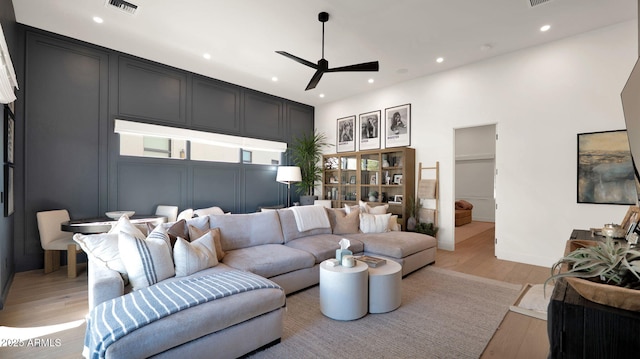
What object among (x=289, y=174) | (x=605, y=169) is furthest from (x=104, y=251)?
(x=605, y=169)

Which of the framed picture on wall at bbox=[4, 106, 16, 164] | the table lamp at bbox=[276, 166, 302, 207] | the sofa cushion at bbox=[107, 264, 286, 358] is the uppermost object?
the framed picture on wall at bbox=[4, 106, 16, 164]

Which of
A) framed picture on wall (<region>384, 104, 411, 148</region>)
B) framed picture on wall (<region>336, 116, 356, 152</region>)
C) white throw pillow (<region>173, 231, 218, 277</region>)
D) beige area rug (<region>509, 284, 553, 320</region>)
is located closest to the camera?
beige area rug (<region>509, 284, 553, 320</region>)

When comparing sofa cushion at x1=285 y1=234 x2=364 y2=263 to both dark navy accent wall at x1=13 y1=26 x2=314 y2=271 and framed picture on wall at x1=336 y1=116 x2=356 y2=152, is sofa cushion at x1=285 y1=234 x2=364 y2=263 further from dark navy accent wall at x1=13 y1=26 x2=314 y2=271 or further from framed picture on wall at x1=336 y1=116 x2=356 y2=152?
framed picture on wall at x1=336 y1=116 x2=356 y2=152

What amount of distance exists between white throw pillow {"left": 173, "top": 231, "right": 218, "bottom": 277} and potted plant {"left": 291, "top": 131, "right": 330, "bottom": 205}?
3880 millimetres

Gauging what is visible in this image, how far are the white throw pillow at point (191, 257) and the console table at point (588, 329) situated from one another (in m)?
2.43

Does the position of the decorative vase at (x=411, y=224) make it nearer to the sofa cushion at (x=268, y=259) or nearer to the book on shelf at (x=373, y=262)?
the book on shelf at (x=373, y=262)

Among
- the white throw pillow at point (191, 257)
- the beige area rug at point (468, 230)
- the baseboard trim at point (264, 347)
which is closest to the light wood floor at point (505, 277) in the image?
the beige area rug at point (468, 230)

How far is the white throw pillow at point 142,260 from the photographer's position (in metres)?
2.13

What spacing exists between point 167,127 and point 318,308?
4016 millimetres

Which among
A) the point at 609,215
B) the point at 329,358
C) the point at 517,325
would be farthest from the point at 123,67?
the point at 609,215

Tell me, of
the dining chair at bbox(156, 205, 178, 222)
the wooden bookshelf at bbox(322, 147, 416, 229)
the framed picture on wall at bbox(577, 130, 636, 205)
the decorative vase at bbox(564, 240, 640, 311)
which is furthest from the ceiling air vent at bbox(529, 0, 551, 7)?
the dining chair at bbox(156, 205, 178, 222)

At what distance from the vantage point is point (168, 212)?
461 centimetres

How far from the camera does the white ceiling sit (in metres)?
3.21

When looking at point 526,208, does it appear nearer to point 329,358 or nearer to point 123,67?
point 329,358
